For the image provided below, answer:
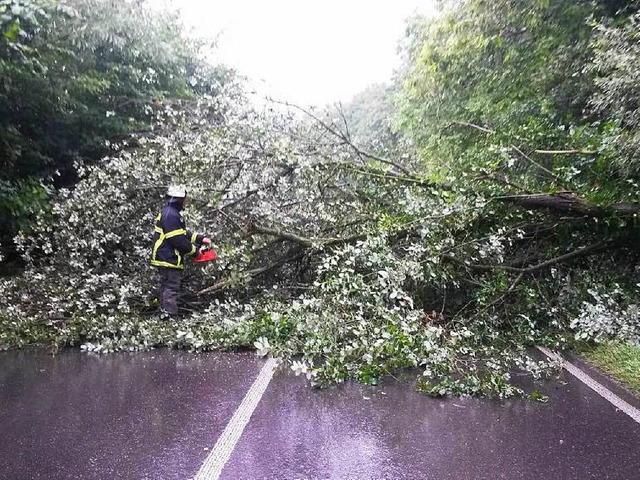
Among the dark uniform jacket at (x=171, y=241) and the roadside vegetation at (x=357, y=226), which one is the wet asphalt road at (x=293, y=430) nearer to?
the roadside vegetation at (x=357, y=226)

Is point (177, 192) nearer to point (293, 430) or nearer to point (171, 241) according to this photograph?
point (171, 241)

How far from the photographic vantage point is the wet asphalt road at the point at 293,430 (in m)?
2.92

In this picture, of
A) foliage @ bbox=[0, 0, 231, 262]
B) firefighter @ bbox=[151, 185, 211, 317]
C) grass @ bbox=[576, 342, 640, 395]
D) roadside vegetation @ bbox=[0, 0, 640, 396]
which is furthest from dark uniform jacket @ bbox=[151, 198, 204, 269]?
grass @ bbox=[576, 342, 640, 395]

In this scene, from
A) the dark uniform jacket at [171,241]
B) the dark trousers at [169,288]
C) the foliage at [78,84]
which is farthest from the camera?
the foliage at [78,84]

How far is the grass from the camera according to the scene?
4391mm

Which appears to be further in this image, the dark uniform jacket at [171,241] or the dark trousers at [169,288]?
the dark trousers at [169,288]

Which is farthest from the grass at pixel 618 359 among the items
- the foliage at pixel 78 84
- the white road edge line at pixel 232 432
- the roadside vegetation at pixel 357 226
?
the foliage at pixel 78 84

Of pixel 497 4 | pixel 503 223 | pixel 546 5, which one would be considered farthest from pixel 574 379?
pixel 497 4

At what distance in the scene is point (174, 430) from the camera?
337 centimetres

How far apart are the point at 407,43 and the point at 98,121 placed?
340 inches

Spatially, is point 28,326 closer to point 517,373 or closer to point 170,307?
point 170,307

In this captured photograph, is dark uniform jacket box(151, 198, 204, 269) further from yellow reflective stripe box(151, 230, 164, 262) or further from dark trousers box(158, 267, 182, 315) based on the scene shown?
dark trousers box(158, 267, 182, 315)

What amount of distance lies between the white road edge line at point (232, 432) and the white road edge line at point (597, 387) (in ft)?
8.87

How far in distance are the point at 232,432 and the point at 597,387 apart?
304 centimetres
